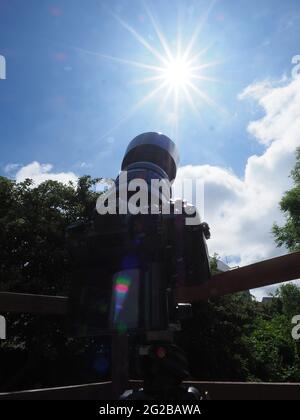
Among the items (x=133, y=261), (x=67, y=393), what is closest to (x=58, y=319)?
(x=67, y=393)

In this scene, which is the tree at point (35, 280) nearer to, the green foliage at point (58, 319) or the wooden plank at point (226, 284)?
the green foliage at point (58, 319)

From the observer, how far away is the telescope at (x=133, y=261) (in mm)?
1503

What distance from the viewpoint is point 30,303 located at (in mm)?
2146

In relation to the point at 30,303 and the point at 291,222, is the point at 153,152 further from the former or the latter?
the point at 291,222

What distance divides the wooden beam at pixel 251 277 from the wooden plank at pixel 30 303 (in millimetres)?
Result: 768

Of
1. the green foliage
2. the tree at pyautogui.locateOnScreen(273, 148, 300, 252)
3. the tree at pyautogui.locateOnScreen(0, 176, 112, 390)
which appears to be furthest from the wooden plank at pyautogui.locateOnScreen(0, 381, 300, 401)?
the tree at pyautogui.locateOnScreen(273, 148, 300, 252)

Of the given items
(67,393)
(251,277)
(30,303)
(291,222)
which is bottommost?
(67,393)

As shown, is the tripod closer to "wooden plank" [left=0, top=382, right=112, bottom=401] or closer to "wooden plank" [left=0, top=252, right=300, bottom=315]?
"wooden plank" [left=0, top=252, right=300, bottom=315]

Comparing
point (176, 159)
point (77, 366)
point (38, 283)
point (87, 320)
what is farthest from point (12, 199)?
point (87, 320)

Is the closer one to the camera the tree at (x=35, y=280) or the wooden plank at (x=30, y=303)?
the wooden plank at (x=30, y=303)

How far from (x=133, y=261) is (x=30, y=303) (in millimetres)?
909

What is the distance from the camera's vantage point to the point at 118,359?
2.54m

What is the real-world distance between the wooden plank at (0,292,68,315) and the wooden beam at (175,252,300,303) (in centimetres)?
77

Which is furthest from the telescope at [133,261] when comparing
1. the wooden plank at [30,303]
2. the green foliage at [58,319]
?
the green foliage at [58,319]
